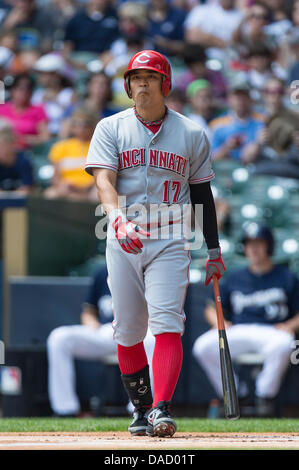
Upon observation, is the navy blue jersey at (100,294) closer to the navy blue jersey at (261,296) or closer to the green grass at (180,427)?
the navy blue jersey at (261,296)

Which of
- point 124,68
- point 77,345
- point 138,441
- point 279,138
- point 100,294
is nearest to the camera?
point 138,441

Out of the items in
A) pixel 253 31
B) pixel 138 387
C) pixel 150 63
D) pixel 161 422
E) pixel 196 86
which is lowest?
pixel 161 422

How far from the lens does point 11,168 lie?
817cm

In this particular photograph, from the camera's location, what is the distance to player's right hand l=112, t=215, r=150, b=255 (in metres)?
3.75

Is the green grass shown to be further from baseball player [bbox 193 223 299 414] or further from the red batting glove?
baseball player [bbox 193 223 299 414]

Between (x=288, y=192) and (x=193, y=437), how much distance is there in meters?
4.71

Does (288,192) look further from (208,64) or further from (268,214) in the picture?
(208,64)

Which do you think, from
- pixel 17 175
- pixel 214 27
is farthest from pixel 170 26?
pixel 17 175

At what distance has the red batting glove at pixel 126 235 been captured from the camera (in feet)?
12.3

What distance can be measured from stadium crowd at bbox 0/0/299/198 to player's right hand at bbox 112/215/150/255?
4.24m

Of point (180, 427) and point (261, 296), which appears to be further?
point (261, 296)

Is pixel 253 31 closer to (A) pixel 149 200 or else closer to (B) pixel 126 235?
(A) pixel 149 200

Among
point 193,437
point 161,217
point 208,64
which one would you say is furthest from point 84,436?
point 208,64

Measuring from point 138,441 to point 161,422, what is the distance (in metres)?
0.22
